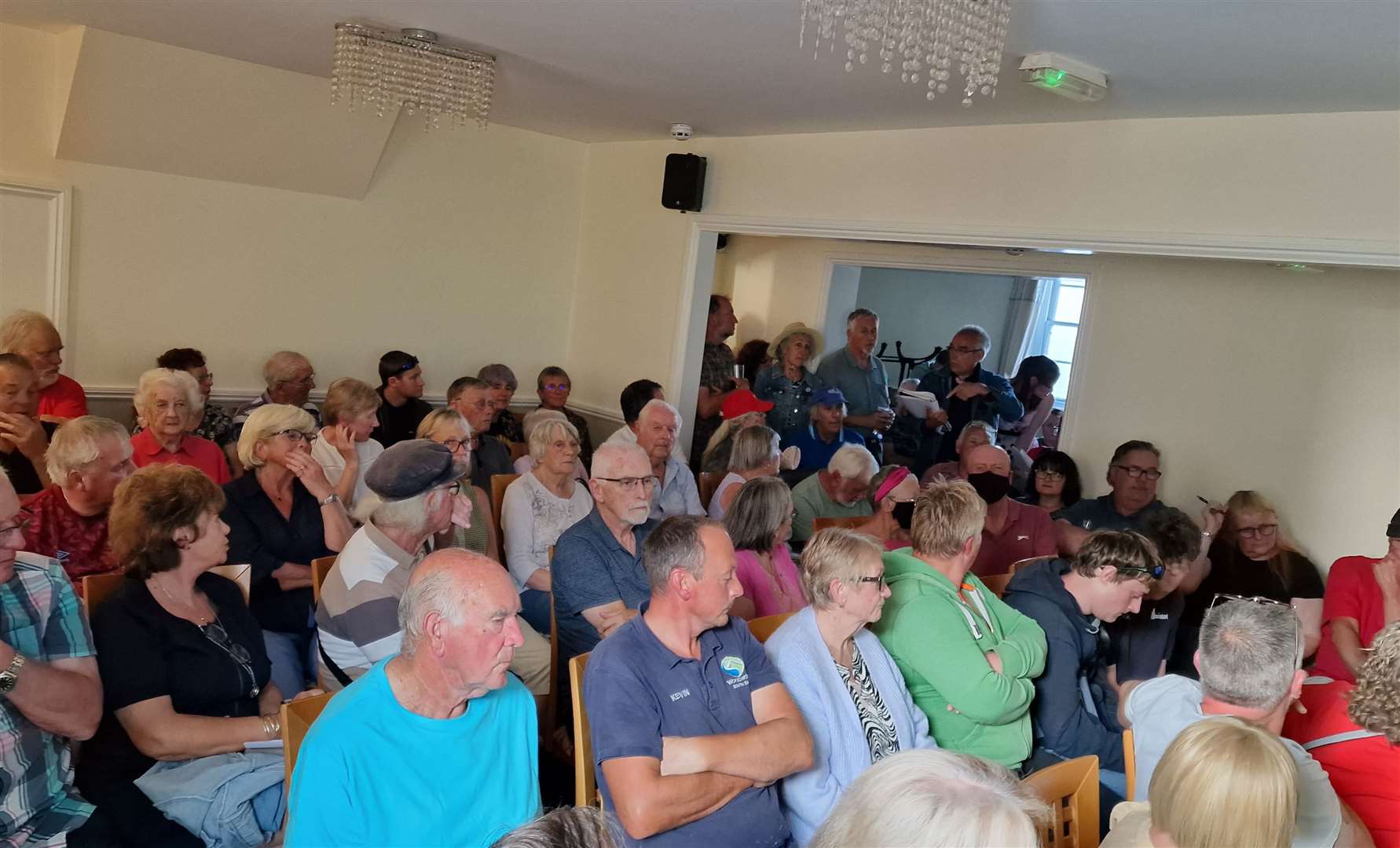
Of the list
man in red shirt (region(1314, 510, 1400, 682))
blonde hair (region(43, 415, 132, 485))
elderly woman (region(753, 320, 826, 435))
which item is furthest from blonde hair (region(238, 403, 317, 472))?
man in red shirt (region(1314, 510, 1400, 682))

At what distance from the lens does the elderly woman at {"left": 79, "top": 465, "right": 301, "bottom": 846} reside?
2.12 meters

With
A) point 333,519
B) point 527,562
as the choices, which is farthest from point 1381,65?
point 333,519

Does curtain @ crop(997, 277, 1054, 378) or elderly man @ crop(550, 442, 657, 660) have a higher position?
curtain @ crop(997, 277, 1054, 378)

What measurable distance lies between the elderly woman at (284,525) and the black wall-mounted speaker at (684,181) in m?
2.65

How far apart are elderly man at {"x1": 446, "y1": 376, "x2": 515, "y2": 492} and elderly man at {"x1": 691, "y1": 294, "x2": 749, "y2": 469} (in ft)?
5.25

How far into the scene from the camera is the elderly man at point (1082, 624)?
2.75 meters

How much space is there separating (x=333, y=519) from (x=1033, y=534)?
2.61 meters

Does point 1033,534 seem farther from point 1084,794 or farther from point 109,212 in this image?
point 109,212

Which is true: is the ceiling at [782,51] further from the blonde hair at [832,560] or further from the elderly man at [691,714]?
the elderly man at [691,714]

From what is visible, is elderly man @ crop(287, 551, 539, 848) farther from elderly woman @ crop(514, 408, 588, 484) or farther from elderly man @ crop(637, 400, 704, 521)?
elderly man @ crop(637, 400, 704, 521)

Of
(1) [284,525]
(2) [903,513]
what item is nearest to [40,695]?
(1) [284,525]

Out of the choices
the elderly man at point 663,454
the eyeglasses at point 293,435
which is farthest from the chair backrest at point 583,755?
the elderly man at point 663,454

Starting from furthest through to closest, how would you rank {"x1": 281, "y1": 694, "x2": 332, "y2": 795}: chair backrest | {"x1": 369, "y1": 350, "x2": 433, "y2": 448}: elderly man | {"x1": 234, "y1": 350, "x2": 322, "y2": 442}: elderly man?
{"x1": 369, "y1": 350, "x2": 433, "y2": 448}: elderly man
{"x1": 234, "y1": 350, "x2": 322, "y2": 442}: elderly man
{"x1": 281, "y1": 694, "x2": 332, "y2": 795}: chair backrest

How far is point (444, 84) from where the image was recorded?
13.3 feet
